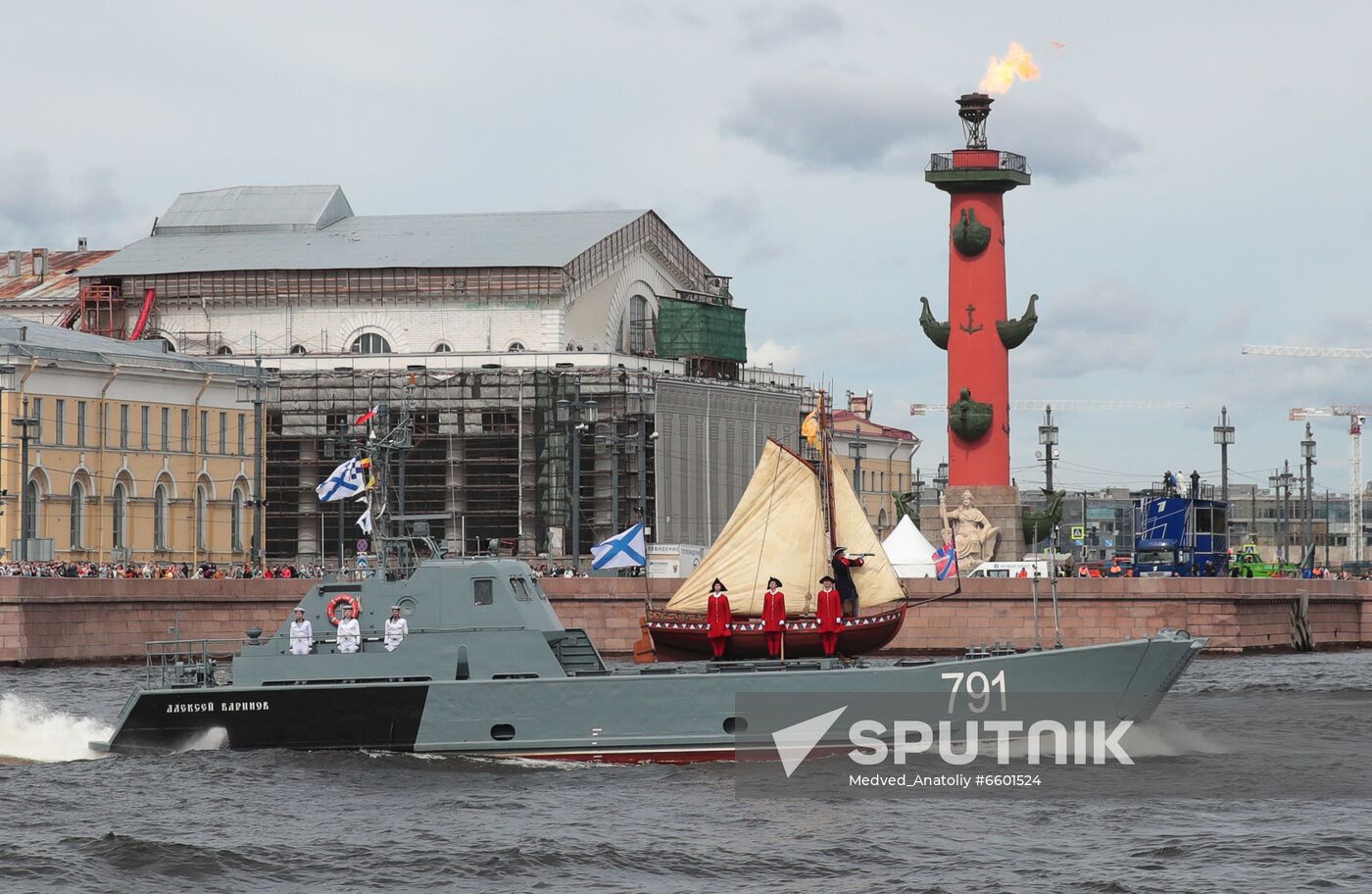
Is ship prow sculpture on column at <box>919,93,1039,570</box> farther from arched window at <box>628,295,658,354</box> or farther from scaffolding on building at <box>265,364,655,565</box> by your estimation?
arched window at <box>628,295,658,354</box>

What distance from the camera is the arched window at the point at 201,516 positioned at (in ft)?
321

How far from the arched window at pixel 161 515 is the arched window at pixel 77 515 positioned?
14.5ft

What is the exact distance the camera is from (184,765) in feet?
127

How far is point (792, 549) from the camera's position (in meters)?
48.9

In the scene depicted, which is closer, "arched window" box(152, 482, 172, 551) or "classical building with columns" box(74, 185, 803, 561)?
"arched window" box(152, 482, 172, 551)

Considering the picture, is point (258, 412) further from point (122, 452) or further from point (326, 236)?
point (326, 236)

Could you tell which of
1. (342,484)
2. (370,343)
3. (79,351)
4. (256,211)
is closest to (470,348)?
(370,343)

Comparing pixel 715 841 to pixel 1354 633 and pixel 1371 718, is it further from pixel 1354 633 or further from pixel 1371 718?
pixel 1354 633

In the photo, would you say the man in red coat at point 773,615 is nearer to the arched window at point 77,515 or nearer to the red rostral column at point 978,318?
the red rostral column at point 978,318

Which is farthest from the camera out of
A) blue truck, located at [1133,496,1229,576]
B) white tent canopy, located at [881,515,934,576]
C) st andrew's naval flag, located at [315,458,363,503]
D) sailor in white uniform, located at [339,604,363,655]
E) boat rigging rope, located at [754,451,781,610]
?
blue truck, located at [1133,496,1229,576]

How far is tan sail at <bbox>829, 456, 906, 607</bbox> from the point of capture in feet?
161

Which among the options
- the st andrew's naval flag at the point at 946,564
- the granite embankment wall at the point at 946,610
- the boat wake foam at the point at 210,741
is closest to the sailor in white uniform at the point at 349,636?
the boat wake foam at the point at 210,741

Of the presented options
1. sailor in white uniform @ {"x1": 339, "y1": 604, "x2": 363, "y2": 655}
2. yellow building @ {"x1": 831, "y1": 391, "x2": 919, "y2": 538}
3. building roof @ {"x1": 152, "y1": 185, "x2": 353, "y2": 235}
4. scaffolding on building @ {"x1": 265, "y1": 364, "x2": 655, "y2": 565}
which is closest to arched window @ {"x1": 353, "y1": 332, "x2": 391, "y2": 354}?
scaffolding on building @ {"x1": 265, "y1": 364, "x2": 655, "y2": 565}

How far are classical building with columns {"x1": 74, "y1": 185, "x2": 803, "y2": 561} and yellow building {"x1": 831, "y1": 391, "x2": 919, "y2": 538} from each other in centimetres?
2464
